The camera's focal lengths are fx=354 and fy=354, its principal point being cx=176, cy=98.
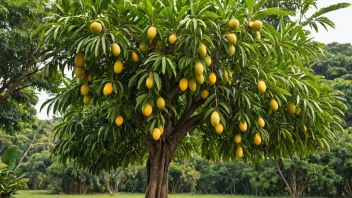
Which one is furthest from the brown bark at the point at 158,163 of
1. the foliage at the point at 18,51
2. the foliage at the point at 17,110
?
the foliage at the point at 17,110

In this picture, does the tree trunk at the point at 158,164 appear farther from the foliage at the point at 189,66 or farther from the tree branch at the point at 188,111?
the tree branch at the point at 188,111

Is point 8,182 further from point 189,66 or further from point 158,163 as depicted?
point 189,66

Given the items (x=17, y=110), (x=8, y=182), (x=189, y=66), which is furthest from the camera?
(x=17, y=110)

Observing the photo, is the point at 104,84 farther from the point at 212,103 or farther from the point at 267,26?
the point at 267,26

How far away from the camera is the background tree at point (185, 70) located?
2746 mm

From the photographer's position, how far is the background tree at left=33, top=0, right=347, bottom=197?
275cm

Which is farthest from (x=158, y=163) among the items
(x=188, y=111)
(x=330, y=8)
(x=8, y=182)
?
(x=330, y=8)

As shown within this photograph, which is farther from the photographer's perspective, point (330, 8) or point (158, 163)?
point (158, 163)

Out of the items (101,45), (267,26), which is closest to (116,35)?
(101,45)

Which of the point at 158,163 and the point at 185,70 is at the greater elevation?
the point at 185,70

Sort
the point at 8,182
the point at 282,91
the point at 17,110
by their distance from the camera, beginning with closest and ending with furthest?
the point at 282,91 < the point at 8,182 < the point at 17,110

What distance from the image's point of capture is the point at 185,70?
2820mm

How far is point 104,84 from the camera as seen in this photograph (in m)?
2.91

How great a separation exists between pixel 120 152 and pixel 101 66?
179 centimetres
